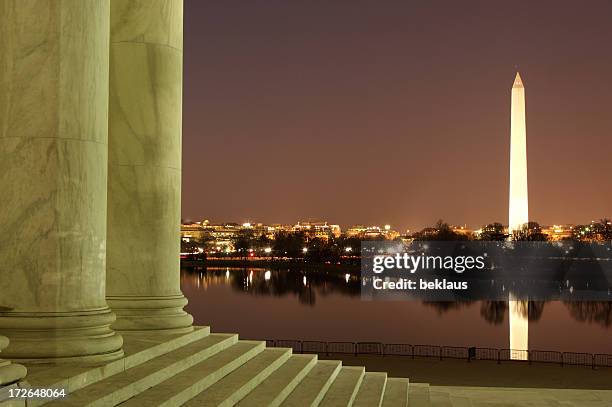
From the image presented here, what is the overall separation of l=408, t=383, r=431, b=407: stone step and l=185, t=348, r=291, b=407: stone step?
1045 centimetres

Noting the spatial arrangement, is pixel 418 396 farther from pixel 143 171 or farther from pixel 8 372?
pixel 8 372

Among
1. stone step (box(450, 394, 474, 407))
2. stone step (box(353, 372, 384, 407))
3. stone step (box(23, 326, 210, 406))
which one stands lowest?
stone step (box(450, 394, 474, 407))

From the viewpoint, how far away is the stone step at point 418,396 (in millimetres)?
58497

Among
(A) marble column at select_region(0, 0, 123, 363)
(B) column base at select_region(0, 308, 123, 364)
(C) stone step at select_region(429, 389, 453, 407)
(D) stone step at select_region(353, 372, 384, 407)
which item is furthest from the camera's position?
(C) stone step at select_region(429, 389, 453, 407)

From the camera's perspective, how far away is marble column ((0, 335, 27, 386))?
91.4ft

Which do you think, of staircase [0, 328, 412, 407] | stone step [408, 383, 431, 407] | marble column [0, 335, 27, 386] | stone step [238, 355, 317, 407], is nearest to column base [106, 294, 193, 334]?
staircase [0, 328, 412, 407]

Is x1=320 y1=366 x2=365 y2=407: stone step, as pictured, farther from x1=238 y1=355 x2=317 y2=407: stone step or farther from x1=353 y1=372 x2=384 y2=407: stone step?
x1=238 y1=355 x2=317 y2=407: stone step

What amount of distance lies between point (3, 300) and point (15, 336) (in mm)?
1686

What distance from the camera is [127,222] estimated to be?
49406 mm

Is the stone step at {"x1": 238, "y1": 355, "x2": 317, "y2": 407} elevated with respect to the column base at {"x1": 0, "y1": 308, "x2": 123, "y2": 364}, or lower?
lower

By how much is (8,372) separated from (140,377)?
30.0ft

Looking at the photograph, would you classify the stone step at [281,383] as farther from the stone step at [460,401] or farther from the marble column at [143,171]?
the stone step at [460,401]

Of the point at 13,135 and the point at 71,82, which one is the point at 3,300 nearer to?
the point at 13,135

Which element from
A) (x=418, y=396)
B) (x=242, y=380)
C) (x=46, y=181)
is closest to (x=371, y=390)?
(x=418, y=396)
